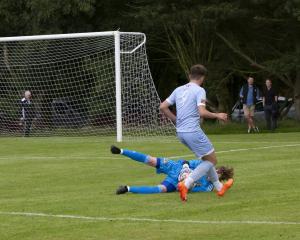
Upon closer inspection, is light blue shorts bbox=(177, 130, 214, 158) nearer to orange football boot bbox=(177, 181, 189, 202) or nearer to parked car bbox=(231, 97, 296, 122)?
orange football boot bbox=(177, 181, 189, 202)

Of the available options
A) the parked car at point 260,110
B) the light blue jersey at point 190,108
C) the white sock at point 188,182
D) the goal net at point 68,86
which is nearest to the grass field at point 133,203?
the white sock at point 188,182

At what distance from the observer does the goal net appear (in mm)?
28734

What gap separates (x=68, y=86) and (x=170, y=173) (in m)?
21.2

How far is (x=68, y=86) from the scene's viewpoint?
34.1m

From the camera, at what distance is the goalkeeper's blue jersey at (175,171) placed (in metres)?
13.3

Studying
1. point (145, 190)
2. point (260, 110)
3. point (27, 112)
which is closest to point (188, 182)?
point (145, 190)

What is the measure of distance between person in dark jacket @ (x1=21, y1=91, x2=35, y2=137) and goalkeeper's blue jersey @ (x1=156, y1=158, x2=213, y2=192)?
18.8 metres

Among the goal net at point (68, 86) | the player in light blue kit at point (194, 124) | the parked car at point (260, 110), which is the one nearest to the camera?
the player in light blue kit at point (194, 124)

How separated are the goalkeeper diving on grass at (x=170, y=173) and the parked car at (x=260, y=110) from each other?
2662cm

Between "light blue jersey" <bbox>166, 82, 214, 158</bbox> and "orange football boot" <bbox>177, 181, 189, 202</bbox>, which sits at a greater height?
"light blue jersey" <bbox>166, 82, 214, 158</bbox>

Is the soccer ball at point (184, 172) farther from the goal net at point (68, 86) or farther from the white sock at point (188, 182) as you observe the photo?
the goal net at point (68, 86)

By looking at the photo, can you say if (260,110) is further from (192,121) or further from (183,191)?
(183,191)

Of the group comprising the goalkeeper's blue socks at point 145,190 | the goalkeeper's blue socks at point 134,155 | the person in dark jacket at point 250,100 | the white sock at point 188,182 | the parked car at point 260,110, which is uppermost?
the goalkeeper's blue socks at point 134,155

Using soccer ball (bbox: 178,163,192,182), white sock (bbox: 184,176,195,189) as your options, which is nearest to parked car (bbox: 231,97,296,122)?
soccer ball (bbox: 178,163,192,182)
